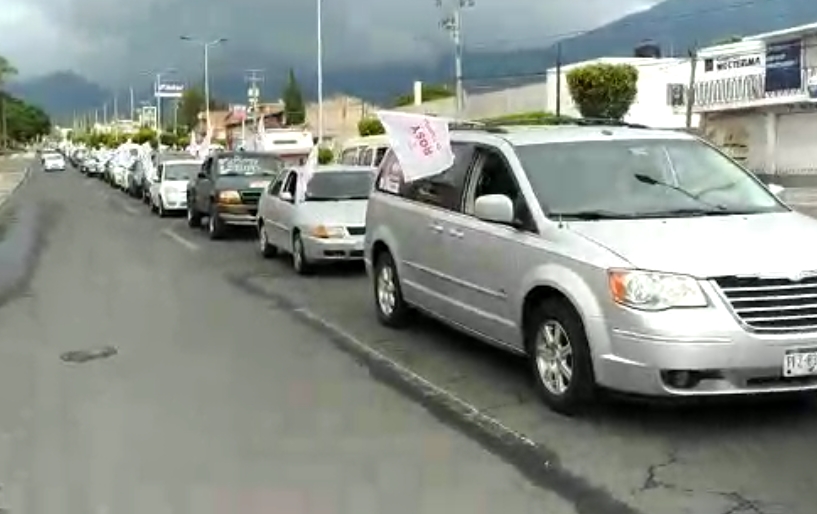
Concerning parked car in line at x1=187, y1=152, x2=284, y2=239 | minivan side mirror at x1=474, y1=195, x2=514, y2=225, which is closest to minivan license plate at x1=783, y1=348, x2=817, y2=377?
minivan side mirror at x1=474, y1=195, x2=514, y2=225

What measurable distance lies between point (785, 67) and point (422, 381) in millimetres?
35383

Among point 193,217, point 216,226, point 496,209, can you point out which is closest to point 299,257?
point 216,226

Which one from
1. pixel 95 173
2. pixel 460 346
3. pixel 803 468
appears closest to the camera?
pixel 803 468

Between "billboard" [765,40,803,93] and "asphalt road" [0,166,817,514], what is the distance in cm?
3211

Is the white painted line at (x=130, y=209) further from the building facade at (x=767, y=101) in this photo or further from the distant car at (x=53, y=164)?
the distant car at (x=53, y=164)

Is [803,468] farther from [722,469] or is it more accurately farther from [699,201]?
[699,201]

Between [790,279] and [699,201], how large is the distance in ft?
4.47

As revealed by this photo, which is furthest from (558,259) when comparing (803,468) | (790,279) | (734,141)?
(734,141)

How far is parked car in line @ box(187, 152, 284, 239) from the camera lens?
814 inches

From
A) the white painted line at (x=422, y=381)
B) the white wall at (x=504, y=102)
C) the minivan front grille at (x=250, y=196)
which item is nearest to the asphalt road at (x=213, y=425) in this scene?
the white painted line at (x=422, y=381)

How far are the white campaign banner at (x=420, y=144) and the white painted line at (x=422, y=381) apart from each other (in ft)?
4.94

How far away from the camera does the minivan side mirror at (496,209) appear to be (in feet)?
23.4

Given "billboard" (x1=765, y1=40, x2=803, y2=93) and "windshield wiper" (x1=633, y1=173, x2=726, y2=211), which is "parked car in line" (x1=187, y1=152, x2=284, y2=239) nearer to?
"windshield wiper" (x1=633, y1=173, x2=726, y2=211)

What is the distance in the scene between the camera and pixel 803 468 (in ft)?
18.1
